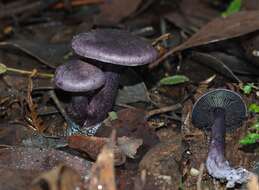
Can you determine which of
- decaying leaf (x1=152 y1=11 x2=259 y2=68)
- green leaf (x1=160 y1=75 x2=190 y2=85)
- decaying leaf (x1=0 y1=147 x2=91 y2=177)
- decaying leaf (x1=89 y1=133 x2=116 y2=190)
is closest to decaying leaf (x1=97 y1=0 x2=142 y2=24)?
decaying leaf (x1=152 y1=11 x2=259 y2=68)

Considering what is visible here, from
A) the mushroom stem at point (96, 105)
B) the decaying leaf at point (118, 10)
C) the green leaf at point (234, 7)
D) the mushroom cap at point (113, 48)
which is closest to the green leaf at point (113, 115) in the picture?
the mushroom stem at point (96, 105)

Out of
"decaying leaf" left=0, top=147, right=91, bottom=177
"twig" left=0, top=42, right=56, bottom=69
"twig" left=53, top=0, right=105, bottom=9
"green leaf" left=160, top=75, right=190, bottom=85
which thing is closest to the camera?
"decaying leaf" left=0, top=147, right=91, bottom=177

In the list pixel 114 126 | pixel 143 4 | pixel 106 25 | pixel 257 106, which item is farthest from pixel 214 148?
pixel 143 4

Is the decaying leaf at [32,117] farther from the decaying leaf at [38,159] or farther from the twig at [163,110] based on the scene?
the twig at [163,110]

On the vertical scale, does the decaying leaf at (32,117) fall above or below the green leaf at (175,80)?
below

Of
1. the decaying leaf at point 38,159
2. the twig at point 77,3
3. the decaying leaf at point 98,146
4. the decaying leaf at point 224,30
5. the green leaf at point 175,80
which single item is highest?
the twig at point 77,3

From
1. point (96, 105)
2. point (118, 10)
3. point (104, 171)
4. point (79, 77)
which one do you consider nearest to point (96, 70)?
point (79, 77)

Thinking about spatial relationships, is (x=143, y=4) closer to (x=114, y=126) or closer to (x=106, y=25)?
(x=106, y=25)

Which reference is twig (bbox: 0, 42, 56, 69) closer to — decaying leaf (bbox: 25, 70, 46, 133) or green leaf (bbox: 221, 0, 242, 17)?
decaying leaf (bbox: 25, 70, 46, 133)

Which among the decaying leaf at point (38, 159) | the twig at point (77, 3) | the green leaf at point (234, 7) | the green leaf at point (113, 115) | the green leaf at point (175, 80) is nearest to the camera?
the decaying leaf at point (38, 159)
